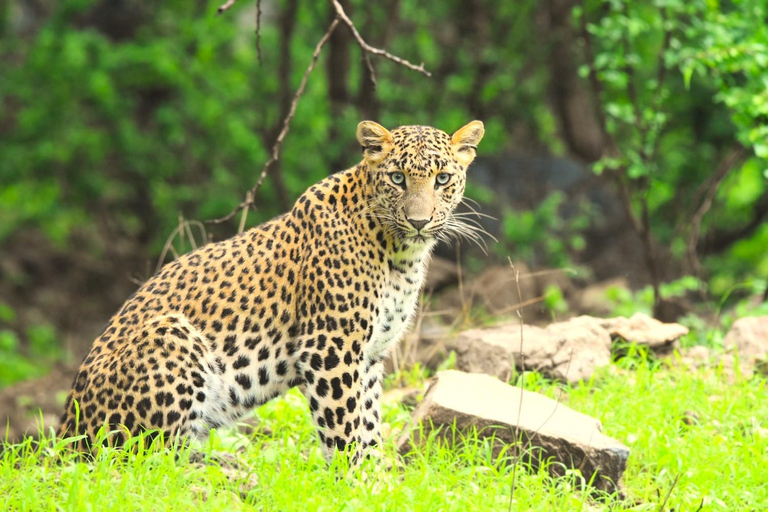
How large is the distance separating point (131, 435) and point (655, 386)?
419 centimetres

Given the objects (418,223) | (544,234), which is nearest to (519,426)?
(418,223)

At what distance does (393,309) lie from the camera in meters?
6.81

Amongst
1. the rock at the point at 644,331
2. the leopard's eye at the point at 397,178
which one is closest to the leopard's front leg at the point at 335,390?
the leopard's eye at the point at 397,178

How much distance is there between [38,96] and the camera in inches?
616

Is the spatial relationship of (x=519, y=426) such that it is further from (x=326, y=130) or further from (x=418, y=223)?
(x=326, y=130)

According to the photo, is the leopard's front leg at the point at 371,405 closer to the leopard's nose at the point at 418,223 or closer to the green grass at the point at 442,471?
the green grass at the point at 442,471

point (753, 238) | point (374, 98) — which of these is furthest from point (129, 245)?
point (753, 238)

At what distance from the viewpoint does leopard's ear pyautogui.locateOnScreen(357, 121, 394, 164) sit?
6.73 meters

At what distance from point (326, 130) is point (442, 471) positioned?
10.0 meters

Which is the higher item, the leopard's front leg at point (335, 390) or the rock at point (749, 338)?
the leopard's front leg at point (335, 390)

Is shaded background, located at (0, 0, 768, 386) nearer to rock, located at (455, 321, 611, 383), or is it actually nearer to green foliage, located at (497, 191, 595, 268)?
green foliage, located at (497, 191, 595, 268)

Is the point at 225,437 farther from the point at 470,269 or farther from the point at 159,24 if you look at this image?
the point at 159,24

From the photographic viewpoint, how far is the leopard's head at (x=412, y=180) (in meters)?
6.59

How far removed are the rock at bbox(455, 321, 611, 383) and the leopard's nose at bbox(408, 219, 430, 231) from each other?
2045 millimetres
